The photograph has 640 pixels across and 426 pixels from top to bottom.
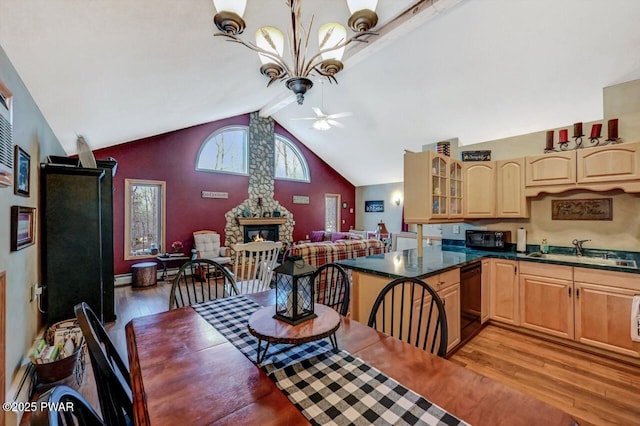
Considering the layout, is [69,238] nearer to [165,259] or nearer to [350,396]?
[165,259]

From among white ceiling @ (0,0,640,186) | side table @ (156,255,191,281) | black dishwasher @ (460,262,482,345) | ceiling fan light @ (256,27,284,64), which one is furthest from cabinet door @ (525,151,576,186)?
side table @ (156,255,191,281)

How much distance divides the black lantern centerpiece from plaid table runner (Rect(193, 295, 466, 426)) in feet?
0.49

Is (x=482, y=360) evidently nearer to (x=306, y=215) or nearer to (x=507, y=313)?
(x=507, y=313)

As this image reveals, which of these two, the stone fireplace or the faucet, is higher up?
the stone fireplace

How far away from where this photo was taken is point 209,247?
6191 mm

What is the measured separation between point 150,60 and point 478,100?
185 inches

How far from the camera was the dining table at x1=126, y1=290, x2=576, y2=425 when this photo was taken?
2.64 feet

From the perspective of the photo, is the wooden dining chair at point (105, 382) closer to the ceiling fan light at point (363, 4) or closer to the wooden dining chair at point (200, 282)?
the wooden dining chair at point (200, 282)

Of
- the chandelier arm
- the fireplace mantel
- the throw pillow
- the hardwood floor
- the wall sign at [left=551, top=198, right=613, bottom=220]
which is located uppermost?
the chandelier arm

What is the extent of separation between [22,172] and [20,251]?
0.61 m

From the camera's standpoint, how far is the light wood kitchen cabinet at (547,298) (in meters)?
2.75

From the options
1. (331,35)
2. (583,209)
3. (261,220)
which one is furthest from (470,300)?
(261,220)

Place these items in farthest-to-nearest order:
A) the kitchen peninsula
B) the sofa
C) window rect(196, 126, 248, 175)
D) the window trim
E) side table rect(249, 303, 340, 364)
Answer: the window trim < window rect(196, 126, 248, 175) < the sofa < the kitchen peninsula < side table rect(249, 303, 340, 364)

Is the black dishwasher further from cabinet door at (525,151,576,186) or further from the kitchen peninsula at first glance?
cabinet door at (525,151,576,186)
